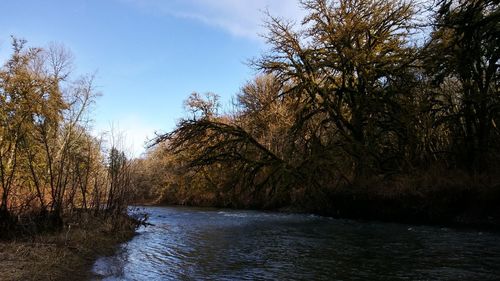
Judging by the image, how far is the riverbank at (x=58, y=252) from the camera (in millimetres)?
7656

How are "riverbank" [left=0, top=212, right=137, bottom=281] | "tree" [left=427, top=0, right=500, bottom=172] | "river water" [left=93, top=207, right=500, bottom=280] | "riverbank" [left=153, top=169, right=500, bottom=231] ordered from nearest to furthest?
1. "riverbank" [left=0, top=212, right=137, bottom=281]
2. "river water" [left=93, top=207, right=500, bottom=280]
3. "riverbank" [left=153, top=169, right=500, bottom=231]
4. "tree" [left=427, top=0, right=500, bottom=172]

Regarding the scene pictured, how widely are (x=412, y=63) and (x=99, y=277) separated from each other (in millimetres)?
19923

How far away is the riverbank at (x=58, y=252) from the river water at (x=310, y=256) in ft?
1.27

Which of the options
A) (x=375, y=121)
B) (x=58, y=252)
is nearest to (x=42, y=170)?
(x=58, y=252)

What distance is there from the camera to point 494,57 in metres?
18.5

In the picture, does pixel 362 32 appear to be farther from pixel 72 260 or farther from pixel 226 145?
pixel 72 260

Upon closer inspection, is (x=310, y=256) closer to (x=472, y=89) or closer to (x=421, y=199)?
(x=421, y=199)

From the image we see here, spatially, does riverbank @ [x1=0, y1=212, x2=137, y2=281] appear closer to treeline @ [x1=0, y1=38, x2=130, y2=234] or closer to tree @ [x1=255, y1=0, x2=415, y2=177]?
treeline @ [x1=0, y1=38, x2=130, y2=234]

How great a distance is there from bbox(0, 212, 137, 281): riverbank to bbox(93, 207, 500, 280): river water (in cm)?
39

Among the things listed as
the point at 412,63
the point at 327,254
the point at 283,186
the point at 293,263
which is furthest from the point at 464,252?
the point at 412,63

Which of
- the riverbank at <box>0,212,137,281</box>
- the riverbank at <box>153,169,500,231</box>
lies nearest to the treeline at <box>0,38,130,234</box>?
the riverbank at <box>0,212,137,281</box>

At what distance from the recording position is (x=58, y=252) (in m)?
9.06

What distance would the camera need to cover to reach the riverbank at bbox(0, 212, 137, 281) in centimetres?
766

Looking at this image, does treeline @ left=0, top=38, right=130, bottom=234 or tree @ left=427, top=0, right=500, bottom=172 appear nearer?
treeline @ left=0, top=38, right=130, bottom=234
